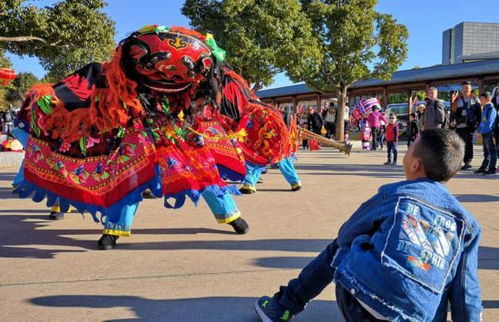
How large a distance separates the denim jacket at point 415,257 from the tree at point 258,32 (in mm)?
17125

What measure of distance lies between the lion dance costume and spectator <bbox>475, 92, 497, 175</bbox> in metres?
6.07

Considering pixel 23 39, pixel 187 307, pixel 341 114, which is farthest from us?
pixel 341 114

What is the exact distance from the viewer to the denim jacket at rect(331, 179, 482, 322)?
1549mm

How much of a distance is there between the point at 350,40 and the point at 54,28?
13.5 meters

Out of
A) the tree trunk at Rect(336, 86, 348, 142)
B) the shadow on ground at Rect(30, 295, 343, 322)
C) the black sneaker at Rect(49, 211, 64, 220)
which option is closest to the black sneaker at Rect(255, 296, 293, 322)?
the shadow on ground at Rect(30, 295, 343, 322)

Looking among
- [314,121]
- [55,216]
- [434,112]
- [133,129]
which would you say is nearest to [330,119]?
[314,121]

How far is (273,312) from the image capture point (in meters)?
2.23

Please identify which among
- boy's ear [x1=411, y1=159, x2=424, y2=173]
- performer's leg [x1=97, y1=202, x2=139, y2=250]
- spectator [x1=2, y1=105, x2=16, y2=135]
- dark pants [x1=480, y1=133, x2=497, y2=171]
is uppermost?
spectator [x1=2, y1=105, x2=16, y2=135]

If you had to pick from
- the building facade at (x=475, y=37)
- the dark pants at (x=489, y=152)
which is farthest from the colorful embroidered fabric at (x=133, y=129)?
the building facade at (x=475, y=37)

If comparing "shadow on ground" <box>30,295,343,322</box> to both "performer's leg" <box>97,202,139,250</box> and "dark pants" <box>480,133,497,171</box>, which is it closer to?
"performer's leg" <box>97,202,139,250</box>

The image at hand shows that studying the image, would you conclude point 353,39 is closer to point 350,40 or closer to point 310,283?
point 350,40

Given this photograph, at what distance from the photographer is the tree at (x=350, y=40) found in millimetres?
21359

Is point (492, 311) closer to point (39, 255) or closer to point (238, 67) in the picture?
point (39, 255)

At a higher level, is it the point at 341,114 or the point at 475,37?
the point at 475,37
